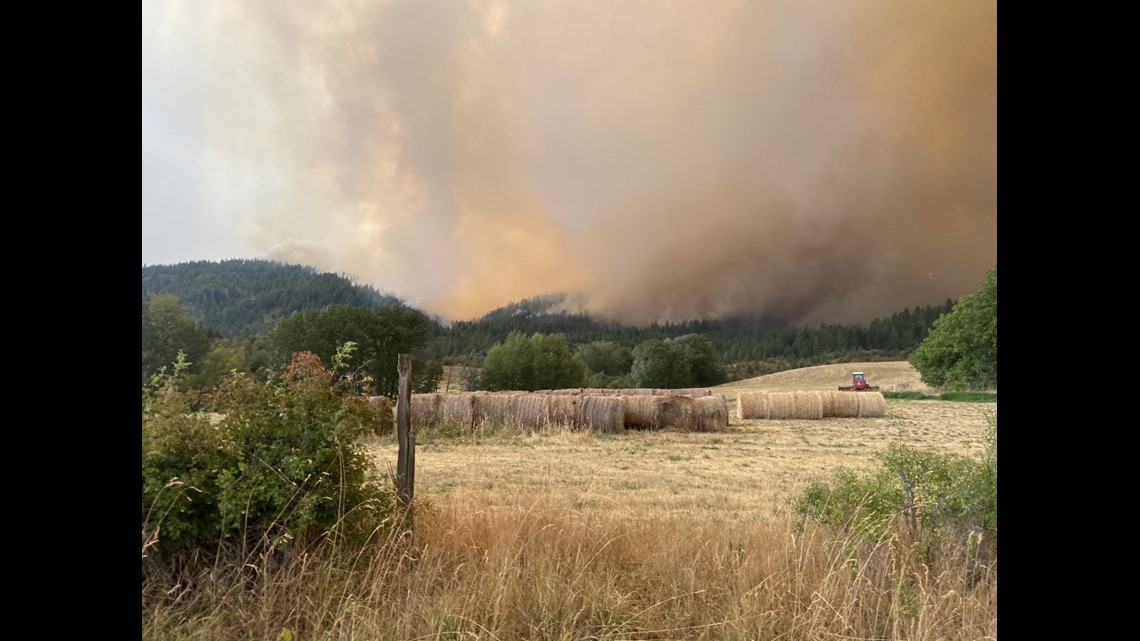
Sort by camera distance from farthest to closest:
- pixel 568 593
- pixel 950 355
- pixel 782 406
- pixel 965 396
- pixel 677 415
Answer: pixel 950 355 < pixel 965 396 < pixel 782 406 < pixel 677 415 < pixel 568 593

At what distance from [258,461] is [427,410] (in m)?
14.4

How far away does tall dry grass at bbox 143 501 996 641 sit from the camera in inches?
117

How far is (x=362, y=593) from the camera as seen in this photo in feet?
10.9

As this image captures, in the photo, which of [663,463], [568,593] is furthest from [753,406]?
Answer: [568,593]

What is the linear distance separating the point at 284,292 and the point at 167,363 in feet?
30.4

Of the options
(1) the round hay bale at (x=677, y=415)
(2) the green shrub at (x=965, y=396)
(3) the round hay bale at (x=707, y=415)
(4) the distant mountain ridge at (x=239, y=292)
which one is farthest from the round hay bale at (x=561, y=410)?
(2) the green shrub at (x=965, y=396)

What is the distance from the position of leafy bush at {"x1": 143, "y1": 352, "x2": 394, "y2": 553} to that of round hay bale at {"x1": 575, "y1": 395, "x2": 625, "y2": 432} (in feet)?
44.9

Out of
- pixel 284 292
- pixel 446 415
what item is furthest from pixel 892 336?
pixel 284 292

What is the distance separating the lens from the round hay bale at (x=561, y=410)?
17.3 m

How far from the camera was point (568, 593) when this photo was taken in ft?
10.8

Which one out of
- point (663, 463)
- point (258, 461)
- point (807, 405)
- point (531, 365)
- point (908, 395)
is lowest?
point (908, 395)

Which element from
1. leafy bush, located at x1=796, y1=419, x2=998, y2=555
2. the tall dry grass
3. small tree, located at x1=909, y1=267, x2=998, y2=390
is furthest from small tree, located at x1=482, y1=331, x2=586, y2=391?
the tall dry grass

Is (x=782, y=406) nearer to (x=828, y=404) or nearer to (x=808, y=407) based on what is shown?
(x=808, y=407)

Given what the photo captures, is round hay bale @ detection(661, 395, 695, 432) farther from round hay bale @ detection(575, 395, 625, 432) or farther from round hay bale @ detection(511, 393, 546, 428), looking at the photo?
round hay bale @ detection(511, 393, 546, 428)
